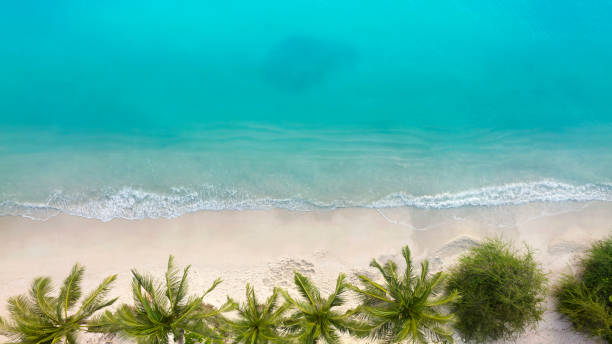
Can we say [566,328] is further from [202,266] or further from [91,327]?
[91,327]

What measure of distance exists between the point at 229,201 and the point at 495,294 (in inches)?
288

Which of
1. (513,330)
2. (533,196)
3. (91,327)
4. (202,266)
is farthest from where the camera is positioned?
(533,196)

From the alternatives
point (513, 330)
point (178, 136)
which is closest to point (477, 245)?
point (513, 330)

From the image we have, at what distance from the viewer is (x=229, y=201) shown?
33.8 feet

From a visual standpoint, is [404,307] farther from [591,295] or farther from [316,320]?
[591,295]

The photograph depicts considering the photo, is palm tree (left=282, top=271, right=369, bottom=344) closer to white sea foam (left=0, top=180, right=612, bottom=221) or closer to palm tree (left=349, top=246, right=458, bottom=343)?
palm tree (left=349, top=246, right=458, bottom=343)

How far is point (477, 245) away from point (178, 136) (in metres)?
9.30

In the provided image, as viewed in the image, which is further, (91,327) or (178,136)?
(178,136)

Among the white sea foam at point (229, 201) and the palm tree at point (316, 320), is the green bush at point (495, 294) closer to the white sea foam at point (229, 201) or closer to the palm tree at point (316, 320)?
the white sea foam at point (229, 201)

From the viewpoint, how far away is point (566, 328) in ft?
30.6

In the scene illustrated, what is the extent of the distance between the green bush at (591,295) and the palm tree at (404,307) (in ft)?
12.1

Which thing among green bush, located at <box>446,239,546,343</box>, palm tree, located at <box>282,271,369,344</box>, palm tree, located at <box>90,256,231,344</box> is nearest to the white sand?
green bush, located at <box>446,239,546,343</box>

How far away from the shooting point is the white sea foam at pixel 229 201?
1016cm

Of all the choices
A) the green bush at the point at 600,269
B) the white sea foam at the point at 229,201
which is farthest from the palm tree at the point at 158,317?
the green bush at the point at 600,269
